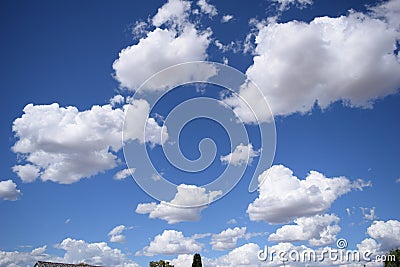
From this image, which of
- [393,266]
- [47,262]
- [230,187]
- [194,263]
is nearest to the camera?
[230,187]

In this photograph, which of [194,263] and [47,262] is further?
[194,263]

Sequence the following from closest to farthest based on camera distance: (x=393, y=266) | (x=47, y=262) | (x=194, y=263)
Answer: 1. (x=47, y=262)
2. (x=194, y=263)
3. (x=393, y=266)

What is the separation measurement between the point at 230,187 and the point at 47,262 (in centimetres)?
5203

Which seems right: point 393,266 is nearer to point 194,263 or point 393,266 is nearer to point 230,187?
point 194,263

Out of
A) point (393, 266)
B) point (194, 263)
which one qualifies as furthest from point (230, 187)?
point (393, 266)

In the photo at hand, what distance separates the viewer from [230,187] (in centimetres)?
2614

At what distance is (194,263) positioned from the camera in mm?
73562

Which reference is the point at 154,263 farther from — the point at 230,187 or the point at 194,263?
the point at 230,187

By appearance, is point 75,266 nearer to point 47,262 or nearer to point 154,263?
point 47,262

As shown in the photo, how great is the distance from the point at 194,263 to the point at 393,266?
143 ft

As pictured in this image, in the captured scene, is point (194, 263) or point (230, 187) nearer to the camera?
point (230, 187)

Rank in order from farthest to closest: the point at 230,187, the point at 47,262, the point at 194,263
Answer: the point at 194,263
the point at 47,262
the point at 230,187

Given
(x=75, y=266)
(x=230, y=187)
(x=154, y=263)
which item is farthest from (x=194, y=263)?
(x=230, y=187)

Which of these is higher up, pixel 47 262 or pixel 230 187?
pixel 230 187
